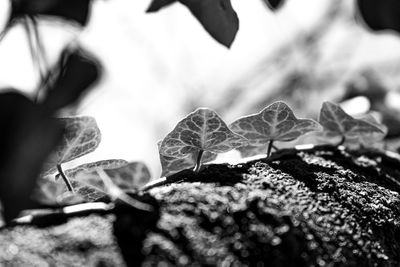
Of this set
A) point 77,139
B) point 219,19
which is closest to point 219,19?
point 219,19

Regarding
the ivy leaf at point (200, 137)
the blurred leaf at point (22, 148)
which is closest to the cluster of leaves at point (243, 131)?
the ivy leaf at point (200, 137)

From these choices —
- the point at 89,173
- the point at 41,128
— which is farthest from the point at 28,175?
the point at 89,173

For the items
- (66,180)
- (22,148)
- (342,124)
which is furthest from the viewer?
(342,124)

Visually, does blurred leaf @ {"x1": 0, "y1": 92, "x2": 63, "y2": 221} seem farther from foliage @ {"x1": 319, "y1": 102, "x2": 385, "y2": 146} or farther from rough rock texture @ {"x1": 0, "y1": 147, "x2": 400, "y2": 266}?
foliage @ {"x1": 319, "y1": 102, "x2": 385, "y2": 146}

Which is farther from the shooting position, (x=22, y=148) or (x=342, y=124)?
(x=342, y=124)

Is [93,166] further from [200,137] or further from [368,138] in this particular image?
[368,138]

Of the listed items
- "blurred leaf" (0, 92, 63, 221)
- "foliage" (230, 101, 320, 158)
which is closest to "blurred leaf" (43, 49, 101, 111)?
"blurred leaf" (0, 92, 63, 221)
